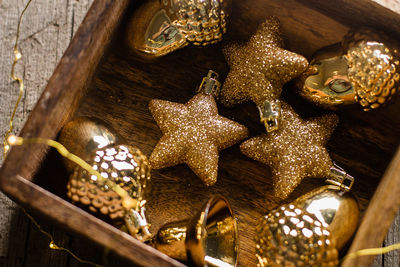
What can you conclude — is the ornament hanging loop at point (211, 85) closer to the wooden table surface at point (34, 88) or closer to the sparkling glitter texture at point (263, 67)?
the sparkling glitter texture at point (263, 67)

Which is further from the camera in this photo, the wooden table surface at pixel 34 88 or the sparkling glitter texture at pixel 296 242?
the wooden table surface at pixel 34 88

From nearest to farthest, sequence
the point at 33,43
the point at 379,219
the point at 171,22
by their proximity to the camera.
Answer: the point at 379,219 < the point at 171,22 < the point at 33,43

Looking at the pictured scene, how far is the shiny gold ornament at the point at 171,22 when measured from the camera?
66 centimetres

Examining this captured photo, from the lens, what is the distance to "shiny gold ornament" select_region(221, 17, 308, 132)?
67cm

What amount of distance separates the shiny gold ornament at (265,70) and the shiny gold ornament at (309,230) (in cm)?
14

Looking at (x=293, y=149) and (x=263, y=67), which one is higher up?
(x=263, y=67)

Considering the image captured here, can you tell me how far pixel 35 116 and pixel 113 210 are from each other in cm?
17

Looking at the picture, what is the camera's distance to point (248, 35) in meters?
0.74

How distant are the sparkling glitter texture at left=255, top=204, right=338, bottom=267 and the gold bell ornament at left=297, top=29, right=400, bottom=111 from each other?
20cm

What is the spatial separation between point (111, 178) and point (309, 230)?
0.29m

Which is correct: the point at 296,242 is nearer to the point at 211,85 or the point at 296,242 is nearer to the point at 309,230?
the point at 309,230

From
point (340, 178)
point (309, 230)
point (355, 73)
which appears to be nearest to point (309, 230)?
point (309, 230)

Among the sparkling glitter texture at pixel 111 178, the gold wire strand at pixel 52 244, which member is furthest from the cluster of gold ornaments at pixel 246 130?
the gold wire strand at pixel 52 244

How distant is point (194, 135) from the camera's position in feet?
2.19
